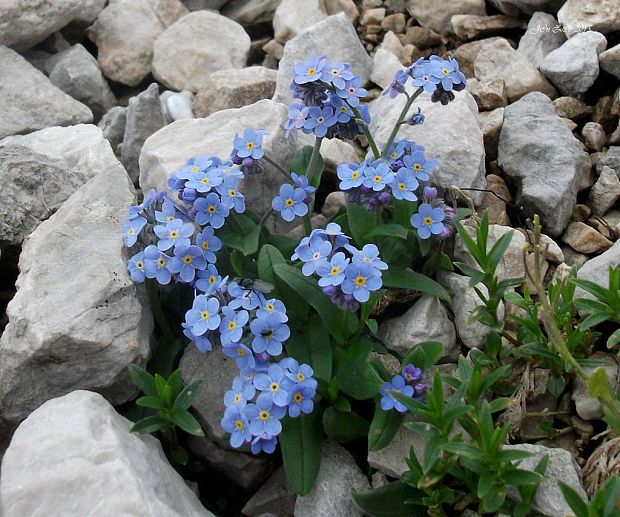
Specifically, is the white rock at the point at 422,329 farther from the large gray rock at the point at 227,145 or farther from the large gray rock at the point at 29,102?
the large gray rock at the point at 29,102

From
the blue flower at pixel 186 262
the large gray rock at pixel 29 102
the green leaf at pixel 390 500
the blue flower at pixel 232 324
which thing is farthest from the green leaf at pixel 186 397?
the large gray rock at pixel 29 102

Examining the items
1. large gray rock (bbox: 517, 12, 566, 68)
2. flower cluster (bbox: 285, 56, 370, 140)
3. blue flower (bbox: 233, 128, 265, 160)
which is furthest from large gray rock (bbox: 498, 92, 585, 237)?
blue flower (bbox: 233, 128, 265, 160)

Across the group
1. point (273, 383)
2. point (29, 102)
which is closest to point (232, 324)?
point (273, 383)

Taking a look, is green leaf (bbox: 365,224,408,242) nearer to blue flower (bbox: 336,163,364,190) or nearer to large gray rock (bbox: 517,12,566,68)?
blue flower (bbox: 336,163,364,190)

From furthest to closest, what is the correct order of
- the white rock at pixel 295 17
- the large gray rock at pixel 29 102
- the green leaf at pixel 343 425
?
the white rock at pixel 295 17, the large gray rock at pixel 29 102, the green leaf at pixel 343 425

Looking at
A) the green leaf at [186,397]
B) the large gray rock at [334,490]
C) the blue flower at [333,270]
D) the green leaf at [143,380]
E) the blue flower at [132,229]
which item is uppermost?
the blue flower at [132,229]

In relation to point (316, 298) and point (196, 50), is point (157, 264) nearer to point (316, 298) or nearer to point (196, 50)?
point (316, 298)
